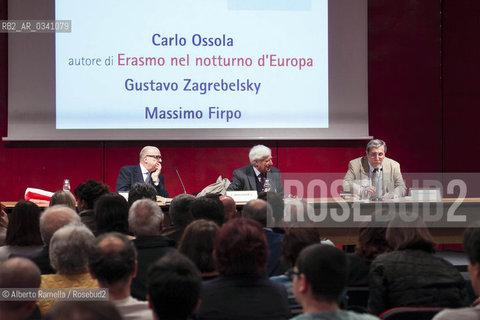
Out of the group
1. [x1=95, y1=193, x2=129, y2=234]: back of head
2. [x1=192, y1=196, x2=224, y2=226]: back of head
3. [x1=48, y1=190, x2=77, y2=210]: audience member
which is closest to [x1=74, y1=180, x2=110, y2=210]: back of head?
→ [x1=48, y1=190, x2=77, y2=210]: audience member

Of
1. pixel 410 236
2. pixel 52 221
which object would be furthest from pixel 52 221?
pixel 410 236

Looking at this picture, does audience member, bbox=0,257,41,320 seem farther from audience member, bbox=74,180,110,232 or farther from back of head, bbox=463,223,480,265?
audience member, bbox=74,180,110,232

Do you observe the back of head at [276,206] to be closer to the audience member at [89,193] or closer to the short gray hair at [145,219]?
the short gray hair at [145,219]

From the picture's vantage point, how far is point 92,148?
22.4 feet

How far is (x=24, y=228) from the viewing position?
122 inches

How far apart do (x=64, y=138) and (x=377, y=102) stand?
3767mm

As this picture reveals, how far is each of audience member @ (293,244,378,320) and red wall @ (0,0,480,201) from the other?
16.8 ft

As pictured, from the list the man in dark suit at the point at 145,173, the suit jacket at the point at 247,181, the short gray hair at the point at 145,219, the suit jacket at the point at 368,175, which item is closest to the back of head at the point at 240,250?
the short gray hair at the point at 145,219

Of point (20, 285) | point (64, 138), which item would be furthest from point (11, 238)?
point (64, 138)

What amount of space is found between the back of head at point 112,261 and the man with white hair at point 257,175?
148 inches

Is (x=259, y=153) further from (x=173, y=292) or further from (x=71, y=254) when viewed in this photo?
(x=173, y=292)

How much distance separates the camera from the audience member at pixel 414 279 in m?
2.40

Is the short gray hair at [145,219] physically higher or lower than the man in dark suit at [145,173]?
lower

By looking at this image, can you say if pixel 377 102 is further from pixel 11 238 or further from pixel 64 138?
pixel 11 238
